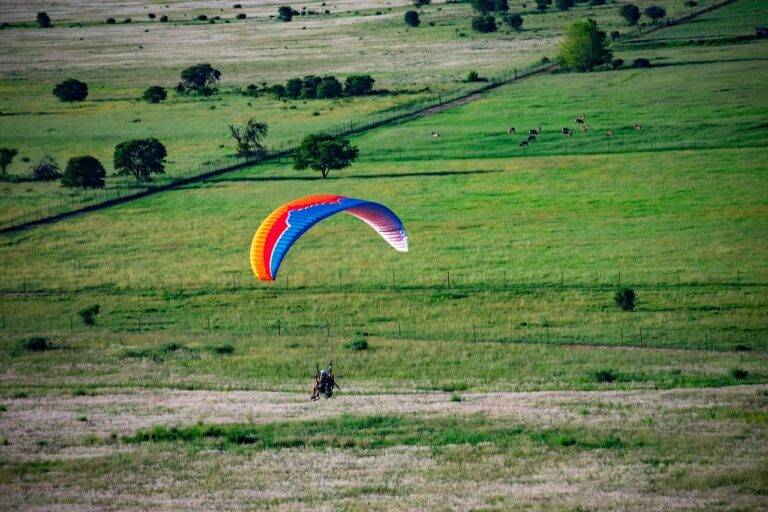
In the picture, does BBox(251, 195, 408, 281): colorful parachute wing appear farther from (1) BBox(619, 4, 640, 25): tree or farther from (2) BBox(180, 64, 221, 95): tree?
(1) BBox(619, 4, 640, 25): tree

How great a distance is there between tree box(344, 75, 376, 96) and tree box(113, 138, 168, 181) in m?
34.2

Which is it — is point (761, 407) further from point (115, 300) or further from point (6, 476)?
point (115, 300)

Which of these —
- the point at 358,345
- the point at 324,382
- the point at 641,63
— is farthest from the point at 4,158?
the point at 641,63

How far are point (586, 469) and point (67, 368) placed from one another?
20741 millimetres

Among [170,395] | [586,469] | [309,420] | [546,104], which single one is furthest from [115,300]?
[546,104]

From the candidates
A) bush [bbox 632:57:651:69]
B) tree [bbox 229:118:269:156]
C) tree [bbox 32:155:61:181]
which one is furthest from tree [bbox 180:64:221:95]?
bush [bbox 632:57:651:69]

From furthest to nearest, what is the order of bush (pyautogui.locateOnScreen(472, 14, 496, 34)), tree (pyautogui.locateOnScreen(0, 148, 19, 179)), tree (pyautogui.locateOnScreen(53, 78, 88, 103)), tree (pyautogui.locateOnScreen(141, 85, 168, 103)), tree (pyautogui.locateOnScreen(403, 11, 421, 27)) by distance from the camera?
1. tree (pyautogui.locateOnScreen(403, 11, 421, 27))
2. bush (pyautogui.locateOnScreen(472, 14, 496, 34))
3. tree (pyautogui.locateOnScreen(53, 78, 88, 103))
4. tree (pyautogui.locateOnScreen(141, 85, 168, 103))
5. tree (pyautogui.locateOnScreen(0, 148, 19, 179))

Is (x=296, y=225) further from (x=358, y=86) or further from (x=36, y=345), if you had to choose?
(x=358, y=86)

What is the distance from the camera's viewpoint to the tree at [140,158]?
79.8 meters

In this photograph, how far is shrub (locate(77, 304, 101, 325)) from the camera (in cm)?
4894

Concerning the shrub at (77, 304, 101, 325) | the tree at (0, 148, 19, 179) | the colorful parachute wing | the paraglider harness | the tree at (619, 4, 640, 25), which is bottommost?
the paraglider harness

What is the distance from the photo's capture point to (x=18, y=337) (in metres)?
46.3

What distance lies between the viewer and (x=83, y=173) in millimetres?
77312

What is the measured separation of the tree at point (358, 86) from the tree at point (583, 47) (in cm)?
1960
